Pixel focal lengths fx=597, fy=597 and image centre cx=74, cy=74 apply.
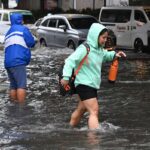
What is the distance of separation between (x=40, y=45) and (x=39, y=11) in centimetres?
1995

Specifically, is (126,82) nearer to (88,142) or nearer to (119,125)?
(119,125)

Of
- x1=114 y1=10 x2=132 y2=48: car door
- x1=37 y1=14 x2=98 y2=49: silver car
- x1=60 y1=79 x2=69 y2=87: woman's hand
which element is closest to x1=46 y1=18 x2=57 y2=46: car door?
x1=37 y1=14 x2=98 y2=49: silver car

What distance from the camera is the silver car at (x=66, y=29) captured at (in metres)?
23.8

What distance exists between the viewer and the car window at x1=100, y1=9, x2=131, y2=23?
84.7 feet

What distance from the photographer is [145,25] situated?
24656mm

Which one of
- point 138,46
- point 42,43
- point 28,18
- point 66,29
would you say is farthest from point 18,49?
point 28,18

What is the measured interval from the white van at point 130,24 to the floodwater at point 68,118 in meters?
8.40

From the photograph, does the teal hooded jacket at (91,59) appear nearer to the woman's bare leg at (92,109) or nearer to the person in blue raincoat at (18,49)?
the woman's bare leg at (92,109)

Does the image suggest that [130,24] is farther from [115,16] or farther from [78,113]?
[78,113]

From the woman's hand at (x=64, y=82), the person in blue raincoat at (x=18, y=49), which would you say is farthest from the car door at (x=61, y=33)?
the woman's hand at (x=64, y=82)

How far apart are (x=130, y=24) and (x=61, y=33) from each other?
119 inches

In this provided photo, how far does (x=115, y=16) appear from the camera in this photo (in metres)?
26.4

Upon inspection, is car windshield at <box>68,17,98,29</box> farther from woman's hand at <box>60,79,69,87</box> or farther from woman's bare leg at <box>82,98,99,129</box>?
woman's hand at <box>60,79,69,87</box>

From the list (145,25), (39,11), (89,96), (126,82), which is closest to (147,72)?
(126,82)
